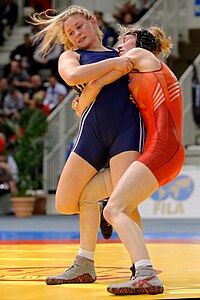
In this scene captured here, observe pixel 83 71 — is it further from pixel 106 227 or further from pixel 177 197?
pixel 177 197

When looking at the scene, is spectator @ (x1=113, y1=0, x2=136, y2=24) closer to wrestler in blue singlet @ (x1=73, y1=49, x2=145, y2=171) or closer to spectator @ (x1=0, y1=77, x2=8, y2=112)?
spectator @ (x1=0, y1=77, x2=8, y2=112)

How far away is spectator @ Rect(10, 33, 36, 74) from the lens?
55.3 ft

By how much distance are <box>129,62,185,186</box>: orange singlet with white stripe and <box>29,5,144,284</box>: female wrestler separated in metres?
0.09

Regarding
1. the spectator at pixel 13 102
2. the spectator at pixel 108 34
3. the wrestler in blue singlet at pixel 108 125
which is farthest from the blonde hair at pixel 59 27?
the spectator at pixel 108 34

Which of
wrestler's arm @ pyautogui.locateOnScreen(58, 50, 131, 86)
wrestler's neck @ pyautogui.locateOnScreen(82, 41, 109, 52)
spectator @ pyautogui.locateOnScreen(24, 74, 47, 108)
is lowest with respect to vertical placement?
spectator @ pyautogui.locateOnScreen(24, 74, 47, 108)

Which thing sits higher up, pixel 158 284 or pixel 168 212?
pixel 158 284

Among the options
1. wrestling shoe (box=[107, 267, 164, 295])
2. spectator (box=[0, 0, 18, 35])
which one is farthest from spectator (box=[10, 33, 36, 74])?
wrestling shoe (box=[107, 267, 164, 295])

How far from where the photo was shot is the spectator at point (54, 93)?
49.8ft

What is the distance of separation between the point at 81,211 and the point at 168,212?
7.30m

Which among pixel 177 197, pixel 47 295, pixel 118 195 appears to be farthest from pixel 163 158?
pixel 177 197

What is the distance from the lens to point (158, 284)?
4566 mm

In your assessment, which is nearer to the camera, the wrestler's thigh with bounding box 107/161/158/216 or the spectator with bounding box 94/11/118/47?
the wrestler's thigh with bounding box 107/161/158/216

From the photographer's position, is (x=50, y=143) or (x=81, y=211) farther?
(x=50, y=143)

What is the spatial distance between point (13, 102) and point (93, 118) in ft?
35.4
